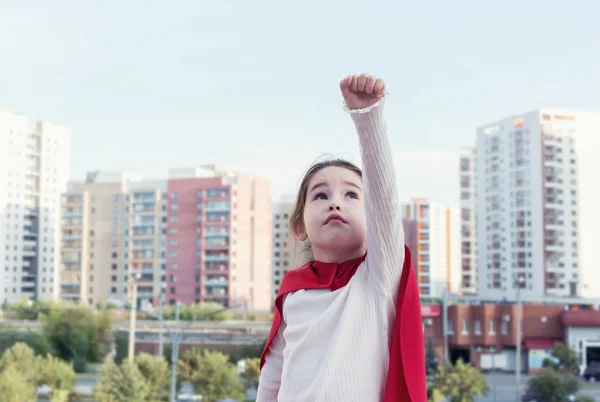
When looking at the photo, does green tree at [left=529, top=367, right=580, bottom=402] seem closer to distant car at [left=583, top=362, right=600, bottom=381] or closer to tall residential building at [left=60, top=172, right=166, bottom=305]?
distant car at [left=583, top=362, right=600, bottom=381]

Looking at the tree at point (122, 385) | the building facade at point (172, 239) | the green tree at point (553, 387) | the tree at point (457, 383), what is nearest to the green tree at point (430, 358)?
the tree at point (457, 383)

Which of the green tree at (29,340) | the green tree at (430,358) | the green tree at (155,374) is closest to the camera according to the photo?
the green tree at (155,374)

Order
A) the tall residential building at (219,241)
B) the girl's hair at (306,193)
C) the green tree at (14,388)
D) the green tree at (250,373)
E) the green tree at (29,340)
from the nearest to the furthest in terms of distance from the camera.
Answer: the girl's hair at (306,193) < the green tree at (14,388) < the green tree at (250,373) < the green tree at (29,340) < the tall residential building at (219,241)

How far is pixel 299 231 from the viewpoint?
2.08ft

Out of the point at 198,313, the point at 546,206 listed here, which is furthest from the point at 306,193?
the point at 546,206

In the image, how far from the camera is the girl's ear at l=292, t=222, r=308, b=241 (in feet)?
2.06

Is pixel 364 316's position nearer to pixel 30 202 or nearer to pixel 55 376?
→ pixel 55 376

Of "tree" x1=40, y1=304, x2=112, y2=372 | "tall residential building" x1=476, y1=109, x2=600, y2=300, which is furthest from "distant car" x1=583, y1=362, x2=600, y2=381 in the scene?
"tree" x1=40, y1=304, x2=112, y2=372

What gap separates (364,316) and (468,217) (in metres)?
24.6

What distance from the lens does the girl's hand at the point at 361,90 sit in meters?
0.49

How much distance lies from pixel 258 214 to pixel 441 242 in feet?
29.6

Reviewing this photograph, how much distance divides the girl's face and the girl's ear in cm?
4

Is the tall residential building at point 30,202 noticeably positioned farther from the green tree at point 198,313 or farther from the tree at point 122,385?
the tree at point 122,385

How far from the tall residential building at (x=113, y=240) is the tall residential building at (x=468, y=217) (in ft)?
32.0
